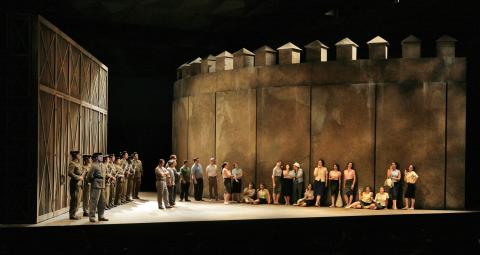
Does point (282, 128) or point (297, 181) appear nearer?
point (297, 181)

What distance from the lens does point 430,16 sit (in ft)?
76.7

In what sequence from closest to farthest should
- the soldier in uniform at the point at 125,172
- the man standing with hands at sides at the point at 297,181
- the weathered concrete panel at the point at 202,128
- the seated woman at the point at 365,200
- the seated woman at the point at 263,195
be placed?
the seated woman at the point at 365,200 < the soldier in uniform at the point at 125,172 < the man standing with hands at sides at the point at 297,181 < the seated woman at the point at 263,195 < the weathered concrete panel at the point at 202,128

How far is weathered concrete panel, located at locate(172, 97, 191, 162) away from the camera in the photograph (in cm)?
2486

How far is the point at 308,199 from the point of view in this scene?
20.0 meters

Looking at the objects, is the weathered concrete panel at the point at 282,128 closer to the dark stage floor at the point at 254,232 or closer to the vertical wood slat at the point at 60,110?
the dark stage floor at the point at 254,232

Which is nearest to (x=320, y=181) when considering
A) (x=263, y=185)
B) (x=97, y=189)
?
(x=263, y=185)

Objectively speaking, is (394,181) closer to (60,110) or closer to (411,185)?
(411,185)

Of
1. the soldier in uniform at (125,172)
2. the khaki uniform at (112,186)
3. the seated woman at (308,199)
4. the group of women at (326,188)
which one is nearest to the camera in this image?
the khaki uniform at (112,186)

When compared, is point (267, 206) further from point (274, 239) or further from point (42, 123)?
point (42, 123)

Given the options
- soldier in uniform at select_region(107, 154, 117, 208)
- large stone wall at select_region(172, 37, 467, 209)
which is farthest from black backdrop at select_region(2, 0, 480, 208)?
soldier in uniform at select_region(107, 154, 117, 208)

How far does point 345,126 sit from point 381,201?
2730mm

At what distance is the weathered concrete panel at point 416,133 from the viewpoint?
19.2 metres

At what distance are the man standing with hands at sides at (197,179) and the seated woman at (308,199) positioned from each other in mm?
3911

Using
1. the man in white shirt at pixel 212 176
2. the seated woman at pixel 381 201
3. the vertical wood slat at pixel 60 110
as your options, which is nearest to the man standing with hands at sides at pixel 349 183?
the seated woman at pixel 381 201
